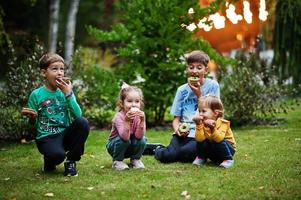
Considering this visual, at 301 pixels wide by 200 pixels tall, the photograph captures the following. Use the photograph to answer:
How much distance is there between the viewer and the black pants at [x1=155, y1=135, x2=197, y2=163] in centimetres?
670

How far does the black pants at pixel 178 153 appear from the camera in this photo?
22.0ft

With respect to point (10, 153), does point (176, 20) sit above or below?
above

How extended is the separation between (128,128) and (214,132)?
0.92 meters

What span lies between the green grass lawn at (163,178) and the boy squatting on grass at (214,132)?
0.15 metres

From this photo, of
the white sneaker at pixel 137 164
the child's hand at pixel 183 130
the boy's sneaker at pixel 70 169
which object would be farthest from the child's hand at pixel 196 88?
the boy's sneaker at pixel 70 169

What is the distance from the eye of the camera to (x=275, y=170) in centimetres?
593

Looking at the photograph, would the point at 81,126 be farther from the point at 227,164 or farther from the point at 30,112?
the point at 227,164

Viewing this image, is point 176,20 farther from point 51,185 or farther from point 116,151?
point 51,185

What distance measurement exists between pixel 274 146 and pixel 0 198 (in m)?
3.91

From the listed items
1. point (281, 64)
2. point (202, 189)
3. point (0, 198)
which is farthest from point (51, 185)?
point (281, 64)

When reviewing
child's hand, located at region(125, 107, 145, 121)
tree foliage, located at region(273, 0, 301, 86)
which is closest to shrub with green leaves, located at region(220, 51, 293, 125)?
tree foliage, located at region(273, 0, 301, 86)

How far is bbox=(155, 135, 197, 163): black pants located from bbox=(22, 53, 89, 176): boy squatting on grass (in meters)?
1.13

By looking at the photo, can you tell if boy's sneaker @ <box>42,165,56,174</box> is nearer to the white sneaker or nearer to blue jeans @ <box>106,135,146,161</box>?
blue jeans @ <box>106,135,146,161</box>

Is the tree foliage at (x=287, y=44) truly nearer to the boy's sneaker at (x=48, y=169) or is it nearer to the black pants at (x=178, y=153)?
the black pants at (x=178, y=153)
